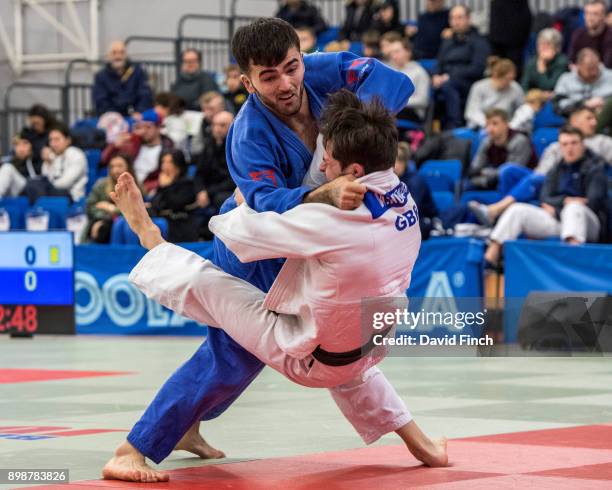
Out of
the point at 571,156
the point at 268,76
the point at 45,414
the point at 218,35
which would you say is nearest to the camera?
the point at 268,76

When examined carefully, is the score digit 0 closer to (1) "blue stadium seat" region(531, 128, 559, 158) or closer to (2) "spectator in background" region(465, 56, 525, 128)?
(2) "spectator in background" region(465, 56, 525, 128)

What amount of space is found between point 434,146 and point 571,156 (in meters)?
2.79

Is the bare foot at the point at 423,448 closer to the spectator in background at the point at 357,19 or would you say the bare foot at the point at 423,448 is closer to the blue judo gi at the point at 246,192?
the blue judo gi at the point at 246,192

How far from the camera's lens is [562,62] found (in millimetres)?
14453

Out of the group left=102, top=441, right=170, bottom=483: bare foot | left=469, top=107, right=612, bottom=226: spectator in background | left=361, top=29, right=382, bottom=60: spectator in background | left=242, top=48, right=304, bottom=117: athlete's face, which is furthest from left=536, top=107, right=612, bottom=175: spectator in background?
left=102, top=441, right=170, bottom=483: bare foot

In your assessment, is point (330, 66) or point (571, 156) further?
point (571, 156)

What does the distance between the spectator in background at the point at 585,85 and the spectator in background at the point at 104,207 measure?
470 centimetres

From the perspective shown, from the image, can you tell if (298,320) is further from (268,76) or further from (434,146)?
(434,146)

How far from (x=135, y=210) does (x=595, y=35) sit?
10.6 metres

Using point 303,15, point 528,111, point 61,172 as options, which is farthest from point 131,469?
point 303,15

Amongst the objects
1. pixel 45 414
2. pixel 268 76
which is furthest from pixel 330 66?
pixel 45 414

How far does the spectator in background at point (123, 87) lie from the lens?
1838cm

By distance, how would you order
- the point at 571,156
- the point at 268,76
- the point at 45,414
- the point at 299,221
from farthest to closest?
the point at 571,156
the point at 45,414
the point at 268,76
the point at 299,221

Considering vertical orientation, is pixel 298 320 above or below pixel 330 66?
below
